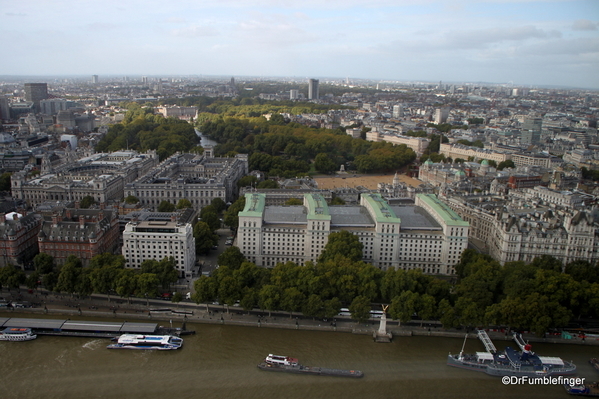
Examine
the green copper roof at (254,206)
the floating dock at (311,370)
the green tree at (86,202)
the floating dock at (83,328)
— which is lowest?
the floating dock at (311,370)

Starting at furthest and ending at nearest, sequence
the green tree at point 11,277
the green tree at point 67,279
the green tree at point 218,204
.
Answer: the green tree at point 218,204 < the green tree at point 11,277 < the green tree at point 67,279

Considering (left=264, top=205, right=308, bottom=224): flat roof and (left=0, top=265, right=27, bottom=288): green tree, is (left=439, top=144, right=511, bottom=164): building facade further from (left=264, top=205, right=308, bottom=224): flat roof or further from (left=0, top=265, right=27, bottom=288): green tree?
(left=0, top=265, right=27, bottom=288): green tree

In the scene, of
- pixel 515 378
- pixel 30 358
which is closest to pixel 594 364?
pixel 515 378

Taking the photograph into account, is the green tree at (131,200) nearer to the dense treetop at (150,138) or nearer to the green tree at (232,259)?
the green tree at (232,259)

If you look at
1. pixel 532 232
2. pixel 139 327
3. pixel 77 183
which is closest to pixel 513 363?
pixel 532 232

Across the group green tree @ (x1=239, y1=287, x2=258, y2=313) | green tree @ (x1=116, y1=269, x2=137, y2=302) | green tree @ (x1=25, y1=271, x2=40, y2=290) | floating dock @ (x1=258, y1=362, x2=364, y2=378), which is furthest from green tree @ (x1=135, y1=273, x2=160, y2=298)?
floating dock @ (x1=258, y1=362, x2=364, y2=378)

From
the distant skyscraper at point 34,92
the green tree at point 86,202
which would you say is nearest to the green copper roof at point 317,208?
the green tree at point 86,202

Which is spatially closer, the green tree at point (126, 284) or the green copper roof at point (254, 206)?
the green tree at point (126, 284)

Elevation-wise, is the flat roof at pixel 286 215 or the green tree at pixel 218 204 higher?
the flat roof at pixel 286 215
